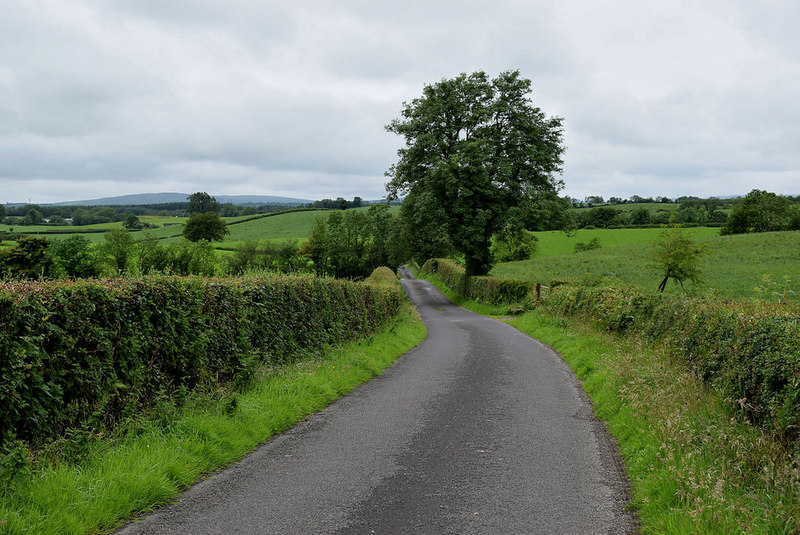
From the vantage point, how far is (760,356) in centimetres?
591

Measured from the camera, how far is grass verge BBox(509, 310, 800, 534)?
425 cm

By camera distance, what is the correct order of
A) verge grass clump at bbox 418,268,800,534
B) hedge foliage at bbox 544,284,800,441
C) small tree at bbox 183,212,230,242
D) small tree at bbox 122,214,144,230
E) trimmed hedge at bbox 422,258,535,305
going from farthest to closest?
1. small tree at bbox 122,214,144,230
2. small tree at bbox 183,212,230,242
3. trimmed hedge at bbox 422,258,535,305
4. hedge foliage at bbox 544,284,800,441
5. verge grass clump at bbox 418,268,800,534

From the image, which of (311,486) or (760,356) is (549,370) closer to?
(760,356)

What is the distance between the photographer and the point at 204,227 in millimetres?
112250

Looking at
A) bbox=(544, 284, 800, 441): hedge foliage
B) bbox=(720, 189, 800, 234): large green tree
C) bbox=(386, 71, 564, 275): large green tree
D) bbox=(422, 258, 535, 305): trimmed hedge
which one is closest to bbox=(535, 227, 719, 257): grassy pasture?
bbox=(720, 189, 800, 234): large green tree

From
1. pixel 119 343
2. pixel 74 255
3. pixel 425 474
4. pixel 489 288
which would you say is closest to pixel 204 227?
pixel 74 255

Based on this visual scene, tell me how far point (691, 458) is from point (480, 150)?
35.0m

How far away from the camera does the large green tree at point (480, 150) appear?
39.2 metres

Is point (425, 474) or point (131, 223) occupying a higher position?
point (131, 223)

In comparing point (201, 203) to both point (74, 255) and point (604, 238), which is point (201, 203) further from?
point (604, 238)

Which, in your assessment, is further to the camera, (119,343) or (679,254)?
(679,254)

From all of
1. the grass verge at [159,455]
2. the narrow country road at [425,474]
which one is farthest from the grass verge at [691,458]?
the grass verge at [159,455]

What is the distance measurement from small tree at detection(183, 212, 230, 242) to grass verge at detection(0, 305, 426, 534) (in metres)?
110

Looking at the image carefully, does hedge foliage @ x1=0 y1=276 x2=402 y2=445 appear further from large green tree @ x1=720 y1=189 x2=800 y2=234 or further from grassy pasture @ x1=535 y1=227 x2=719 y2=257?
large green tree @ x1=720 y1=189 x2=800 y2=234
